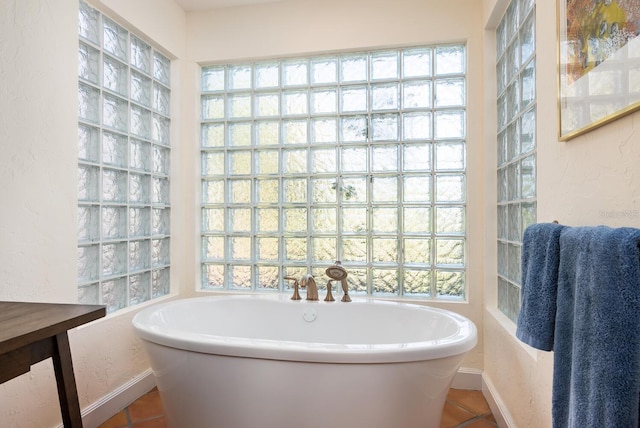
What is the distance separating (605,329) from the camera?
0.71m

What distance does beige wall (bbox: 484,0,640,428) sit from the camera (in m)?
0.90

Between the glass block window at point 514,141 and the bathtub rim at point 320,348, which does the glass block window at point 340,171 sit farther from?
the bathtub rim at point 320,348

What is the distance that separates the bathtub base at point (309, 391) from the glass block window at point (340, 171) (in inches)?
43.1

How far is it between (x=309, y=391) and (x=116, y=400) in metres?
1.35

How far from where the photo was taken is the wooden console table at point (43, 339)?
102 centimetres

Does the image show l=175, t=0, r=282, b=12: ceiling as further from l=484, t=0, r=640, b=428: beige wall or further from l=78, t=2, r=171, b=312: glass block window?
l=484, t=0, r=640, b=428: beige wall

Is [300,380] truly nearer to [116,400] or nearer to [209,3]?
[116,400]

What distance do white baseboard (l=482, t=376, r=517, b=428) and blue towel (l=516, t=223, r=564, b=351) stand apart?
1.06m

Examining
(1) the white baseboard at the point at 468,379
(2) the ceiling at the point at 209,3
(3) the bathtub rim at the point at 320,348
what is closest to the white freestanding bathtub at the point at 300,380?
(3) the bathtub rim at the point at 320,348

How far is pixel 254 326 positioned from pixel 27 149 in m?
1.48

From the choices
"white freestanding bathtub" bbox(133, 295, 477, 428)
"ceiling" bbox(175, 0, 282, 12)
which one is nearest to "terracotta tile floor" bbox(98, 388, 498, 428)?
"white freestanding bathtub" bbox(133, 295, 477, 428)

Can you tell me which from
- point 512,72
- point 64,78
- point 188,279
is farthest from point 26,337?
point 512,72

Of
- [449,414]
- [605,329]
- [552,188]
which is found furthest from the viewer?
[449,414]

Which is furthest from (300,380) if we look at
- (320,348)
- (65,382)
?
(65,382)
